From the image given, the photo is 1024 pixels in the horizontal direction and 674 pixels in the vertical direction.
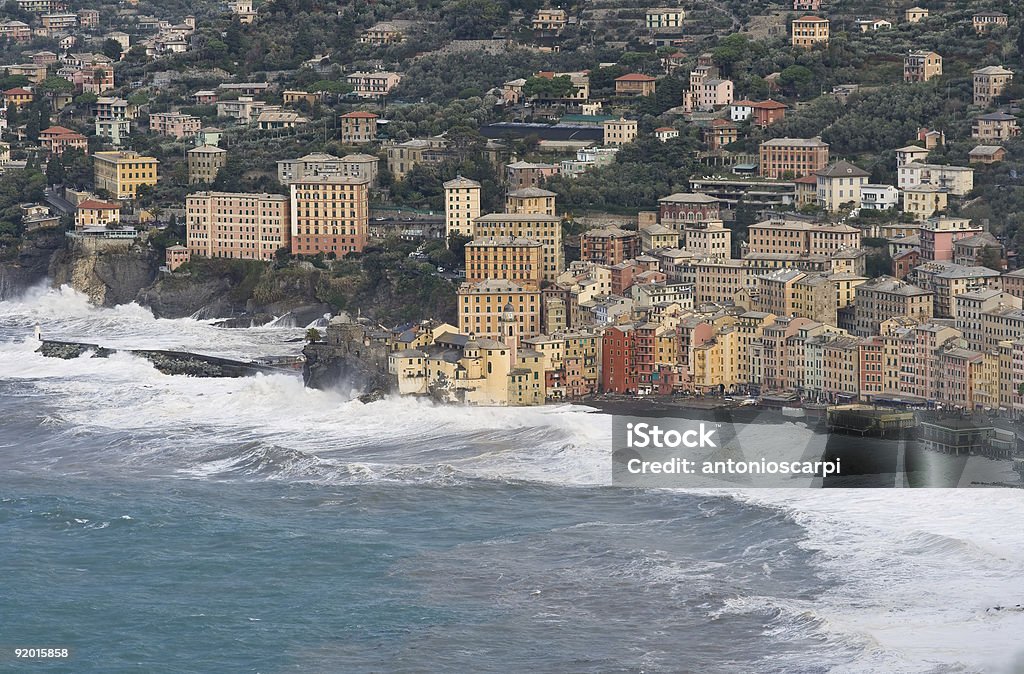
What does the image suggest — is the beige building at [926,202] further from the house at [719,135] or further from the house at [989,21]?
the house at [989,21]

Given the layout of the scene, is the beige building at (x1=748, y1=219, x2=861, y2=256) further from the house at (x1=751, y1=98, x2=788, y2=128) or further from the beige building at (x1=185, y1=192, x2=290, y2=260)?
the beige building at (x1=185, y1=192, x2=290, y2=260)

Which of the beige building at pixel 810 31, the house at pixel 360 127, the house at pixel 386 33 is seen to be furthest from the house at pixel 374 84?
the beige building at pixel 810 31

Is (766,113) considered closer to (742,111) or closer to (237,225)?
(742,111)

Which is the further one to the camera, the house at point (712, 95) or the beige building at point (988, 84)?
the house at point (712, 95)

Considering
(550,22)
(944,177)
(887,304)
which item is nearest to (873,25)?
(550,22)

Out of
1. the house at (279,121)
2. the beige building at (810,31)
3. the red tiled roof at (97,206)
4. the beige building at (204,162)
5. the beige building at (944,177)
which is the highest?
the beige building at (810,31)
